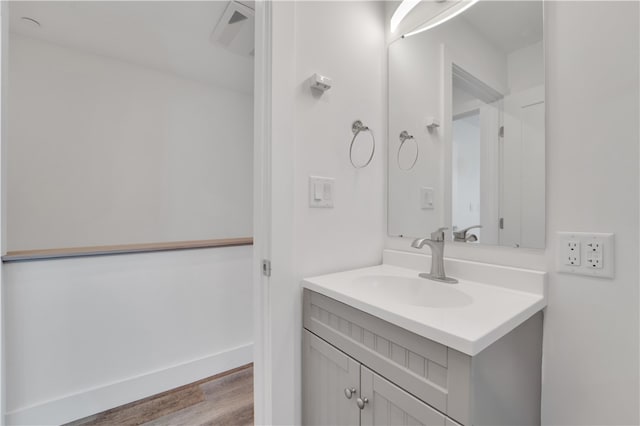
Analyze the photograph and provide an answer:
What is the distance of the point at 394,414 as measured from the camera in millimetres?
745

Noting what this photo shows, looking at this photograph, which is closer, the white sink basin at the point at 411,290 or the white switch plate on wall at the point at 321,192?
the white sink basin at the point at 411,290

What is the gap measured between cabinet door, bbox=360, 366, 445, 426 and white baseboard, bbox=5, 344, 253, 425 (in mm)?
1452

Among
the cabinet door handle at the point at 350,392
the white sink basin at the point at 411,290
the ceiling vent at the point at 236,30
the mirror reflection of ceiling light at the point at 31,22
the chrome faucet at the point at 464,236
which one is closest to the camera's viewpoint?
the cabinet door handle at the point at 350,392

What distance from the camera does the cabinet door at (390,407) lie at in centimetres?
67

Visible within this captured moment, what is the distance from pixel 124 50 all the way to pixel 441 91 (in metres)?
2.48

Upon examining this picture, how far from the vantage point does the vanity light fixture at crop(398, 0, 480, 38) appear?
1108 mm

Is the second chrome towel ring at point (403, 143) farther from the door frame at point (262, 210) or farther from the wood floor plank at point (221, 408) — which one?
the wood floor plank at point (221, 408)

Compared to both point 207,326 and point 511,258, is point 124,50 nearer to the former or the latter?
point 207,326

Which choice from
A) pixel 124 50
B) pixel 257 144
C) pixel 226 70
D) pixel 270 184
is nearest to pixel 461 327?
pixel 270 184

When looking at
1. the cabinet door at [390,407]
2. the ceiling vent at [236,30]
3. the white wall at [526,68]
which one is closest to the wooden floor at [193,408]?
the cabinet door at [390,407]

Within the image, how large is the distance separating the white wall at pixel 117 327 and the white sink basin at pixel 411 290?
1188 mm

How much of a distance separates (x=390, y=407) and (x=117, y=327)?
163cm

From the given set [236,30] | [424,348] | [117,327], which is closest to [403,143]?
[424,348]

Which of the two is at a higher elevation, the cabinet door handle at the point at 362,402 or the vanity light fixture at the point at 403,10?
the vanity light fixture at the point at 403,10
